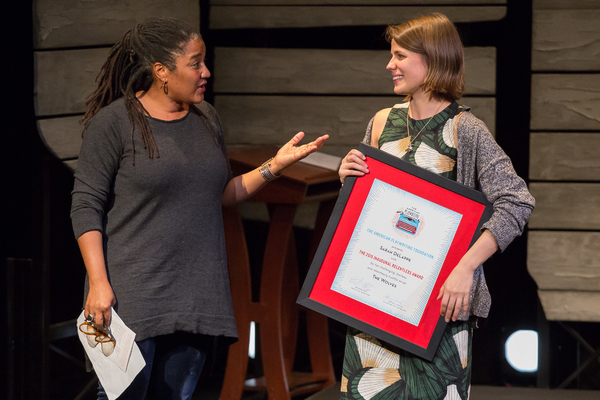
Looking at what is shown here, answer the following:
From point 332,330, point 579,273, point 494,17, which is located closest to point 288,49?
point 494,17

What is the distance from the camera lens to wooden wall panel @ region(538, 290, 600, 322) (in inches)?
115

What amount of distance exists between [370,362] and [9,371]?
1.80 meters

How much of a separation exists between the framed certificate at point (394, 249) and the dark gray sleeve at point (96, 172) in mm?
578

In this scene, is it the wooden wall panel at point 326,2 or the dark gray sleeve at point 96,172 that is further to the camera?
the wooden wall panel at point 326,2

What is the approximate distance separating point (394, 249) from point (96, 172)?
0.79 metres

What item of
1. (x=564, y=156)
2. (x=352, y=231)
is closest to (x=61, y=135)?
(x=352, y=231)

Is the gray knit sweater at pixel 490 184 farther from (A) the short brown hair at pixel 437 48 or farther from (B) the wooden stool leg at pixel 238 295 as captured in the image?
(B) the wooden stool leg at pixel 238 295

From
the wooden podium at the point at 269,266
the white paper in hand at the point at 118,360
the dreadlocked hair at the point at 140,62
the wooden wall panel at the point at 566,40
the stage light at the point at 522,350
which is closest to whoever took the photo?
the white paper in hand at the point at 118,360

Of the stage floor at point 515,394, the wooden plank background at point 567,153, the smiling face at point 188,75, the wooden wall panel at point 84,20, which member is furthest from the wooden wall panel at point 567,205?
the wooden wall panel at point 84,20

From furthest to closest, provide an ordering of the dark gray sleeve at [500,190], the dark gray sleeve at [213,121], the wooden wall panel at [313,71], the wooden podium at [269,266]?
the wooden wall panel at [313,71] < the wooden podium at [269,266] < the dark gray sleeve at [213,121] < the dark gray sleeve at [500,190]

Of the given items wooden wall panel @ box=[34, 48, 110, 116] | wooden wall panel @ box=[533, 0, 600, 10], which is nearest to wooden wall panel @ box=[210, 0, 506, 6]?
wooden wall panel @ box=[533, 0, 600, 10]

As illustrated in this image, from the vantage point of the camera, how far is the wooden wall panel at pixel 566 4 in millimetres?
2928

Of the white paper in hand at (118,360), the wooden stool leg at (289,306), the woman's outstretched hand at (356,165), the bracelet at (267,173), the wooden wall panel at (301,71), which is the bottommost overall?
the wooden stool leg at (289,306)

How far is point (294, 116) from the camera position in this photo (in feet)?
10.3
